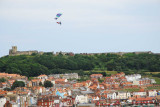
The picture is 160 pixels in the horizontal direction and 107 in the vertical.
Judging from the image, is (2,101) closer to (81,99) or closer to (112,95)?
(81,99)

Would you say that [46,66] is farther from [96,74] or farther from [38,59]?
[96,74]

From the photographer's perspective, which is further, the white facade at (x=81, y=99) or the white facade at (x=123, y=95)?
the white facade at (x=123, y=95)

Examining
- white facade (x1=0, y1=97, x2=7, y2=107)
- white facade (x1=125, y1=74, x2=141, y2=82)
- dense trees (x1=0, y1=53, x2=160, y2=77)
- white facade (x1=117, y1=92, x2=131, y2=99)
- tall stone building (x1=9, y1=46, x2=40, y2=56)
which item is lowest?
white facade (x1=0, y1=97, x2=7, y2=107)

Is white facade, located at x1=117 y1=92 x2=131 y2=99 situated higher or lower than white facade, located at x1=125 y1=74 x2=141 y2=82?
lower

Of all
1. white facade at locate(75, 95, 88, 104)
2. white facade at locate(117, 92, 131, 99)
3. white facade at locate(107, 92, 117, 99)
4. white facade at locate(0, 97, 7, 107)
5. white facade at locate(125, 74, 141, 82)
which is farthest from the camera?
white facade at locate(125, 74, 141, 82)

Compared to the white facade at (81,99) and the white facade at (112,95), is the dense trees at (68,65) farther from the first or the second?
the white facade at (81,99)

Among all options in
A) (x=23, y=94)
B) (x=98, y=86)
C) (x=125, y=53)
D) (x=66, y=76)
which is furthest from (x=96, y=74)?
(x=125, y=53)

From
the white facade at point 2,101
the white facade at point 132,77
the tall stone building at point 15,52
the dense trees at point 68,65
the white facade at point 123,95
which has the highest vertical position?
the tall stone building at point 15,52

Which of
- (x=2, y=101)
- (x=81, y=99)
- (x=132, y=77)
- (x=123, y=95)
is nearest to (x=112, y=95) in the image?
(x=123, y=95)

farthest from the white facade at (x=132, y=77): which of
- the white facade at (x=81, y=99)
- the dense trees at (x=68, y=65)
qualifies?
the white facade at (x=81, y=99)

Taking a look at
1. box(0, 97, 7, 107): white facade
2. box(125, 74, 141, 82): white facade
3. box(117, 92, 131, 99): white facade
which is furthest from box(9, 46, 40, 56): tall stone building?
box(0, 97, 7, 107): white facade

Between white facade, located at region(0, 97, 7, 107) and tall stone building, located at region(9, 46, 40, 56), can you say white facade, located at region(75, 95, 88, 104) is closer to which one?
white facade, located at region(0, 97, 7, 107)
